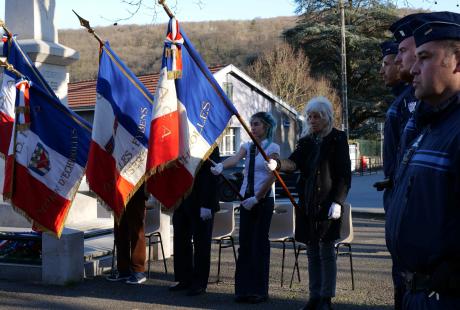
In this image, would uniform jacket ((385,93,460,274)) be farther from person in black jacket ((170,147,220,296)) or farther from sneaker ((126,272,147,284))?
sneaker ((126,272,147,284))

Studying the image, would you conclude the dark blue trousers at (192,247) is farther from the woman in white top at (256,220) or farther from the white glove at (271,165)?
the white glove at (271,165)

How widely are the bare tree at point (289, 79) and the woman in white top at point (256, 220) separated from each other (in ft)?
115

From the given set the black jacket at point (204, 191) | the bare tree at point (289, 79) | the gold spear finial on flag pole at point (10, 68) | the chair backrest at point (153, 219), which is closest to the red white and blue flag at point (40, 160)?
the gold spear finial on flag pole at point (10, 68)

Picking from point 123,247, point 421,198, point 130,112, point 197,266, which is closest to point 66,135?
point 130,112

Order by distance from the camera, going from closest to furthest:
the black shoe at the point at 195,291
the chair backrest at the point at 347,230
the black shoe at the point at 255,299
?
the black shoe at the point at 255,299
the black shoe at the point at 195,291
the chair backrest at the point at 347,230

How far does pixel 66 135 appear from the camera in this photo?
8242mm

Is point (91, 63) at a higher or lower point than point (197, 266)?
higher

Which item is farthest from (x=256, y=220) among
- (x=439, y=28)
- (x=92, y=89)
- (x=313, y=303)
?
(x=92, y=89)

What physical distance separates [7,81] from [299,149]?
4060 millimetres

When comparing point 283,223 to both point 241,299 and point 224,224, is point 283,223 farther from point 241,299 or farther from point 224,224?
point 241,299

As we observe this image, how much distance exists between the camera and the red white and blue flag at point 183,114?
7.05 metres

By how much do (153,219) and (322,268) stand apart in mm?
3347

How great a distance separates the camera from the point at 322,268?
6402mm

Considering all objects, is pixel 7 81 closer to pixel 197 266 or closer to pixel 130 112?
pixel 130 112
